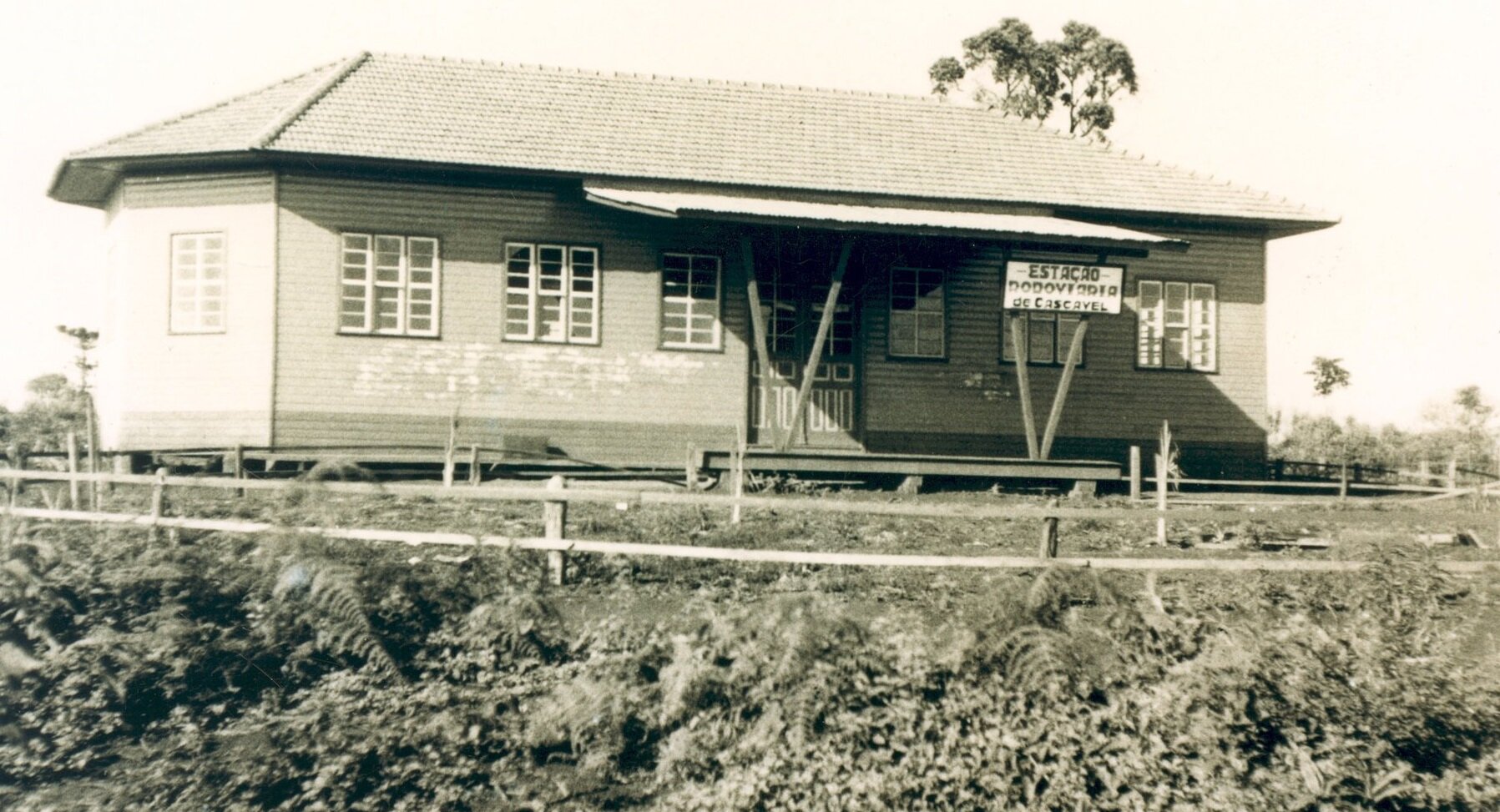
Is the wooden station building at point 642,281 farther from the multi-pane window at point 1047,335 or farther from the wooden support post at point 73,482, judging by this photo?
the wooden support post at point 73,482

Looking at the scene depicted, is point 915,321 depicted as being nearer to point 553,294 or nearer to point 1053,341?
point 1053,341

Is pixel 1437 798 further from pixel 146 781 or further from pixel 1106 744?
pixel 146 781

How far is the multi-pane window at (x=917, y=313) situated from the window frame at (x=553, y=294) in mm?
4450

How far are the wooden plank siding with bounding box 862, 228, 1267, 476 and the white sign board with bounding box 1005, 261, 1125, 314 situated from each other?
2.85 feet

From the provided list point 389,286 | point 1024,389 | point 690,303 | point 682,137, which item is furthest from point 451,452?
point 1024,389

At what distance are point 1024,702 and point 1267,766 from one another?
1518 millimetres

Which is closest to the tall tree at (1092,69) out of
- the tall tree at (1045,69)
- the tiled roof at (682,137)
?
the tall tree at (1045,69)

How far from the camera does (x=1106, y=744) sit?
6594 mm

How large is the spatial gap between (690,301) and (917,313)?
11.6 ft

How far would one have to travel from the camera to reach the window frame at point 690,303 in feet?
52.7

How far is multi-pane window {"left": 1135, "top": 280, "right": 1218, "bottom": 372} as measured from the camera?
1753cm

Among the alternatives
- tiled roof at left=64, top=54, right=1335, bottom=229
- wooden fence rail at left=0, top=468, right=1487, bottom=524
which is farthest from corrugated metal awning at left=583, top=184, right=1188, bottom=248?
wooden fence rail at left=0, top=468, right=1487, bottom=524

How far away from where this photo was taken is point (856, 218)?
1438 centimetres

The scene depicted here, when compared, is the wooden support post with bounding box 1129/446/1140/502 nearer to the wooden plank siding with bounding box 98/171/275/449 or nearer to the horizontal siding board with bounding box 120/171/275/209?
the wooden plank siding with bounding box 98/171/275/449
